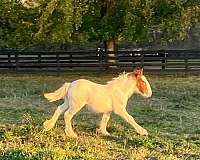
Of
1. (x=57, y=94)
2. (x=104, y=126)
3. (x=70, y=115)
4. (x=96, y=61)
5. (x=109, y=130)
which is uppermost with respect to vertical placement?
(x=57, y=94)

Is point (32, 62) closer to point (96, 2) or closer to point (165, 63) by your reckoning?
point (96, 2)

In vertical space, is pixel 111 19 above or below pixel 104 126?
above

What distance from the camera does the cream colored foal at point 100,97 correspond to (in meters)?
9.23

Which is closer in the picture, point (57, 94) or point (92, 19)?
point (57, 94)

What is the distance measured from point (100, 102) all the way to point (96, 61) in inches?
635

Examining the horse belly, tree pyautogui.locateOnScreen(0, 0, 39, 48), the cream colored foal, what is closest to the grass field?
the cream colored foal

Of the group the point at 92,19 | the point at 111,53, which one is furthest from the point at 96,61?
the point at 92,19

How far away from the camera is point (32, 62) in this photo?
2583 cm

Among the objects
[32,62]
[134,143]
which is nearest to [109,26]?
[32,62]

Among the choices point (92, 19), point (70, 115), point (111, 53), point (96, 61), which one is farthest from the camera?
point (96, 61)

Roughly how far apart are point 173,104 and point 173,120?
302cm

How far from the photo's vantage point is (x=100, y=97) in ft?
30.5

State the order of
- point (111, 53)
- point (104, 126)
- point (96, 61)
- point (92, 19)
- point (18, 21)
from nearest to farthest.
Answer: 1. point (104, 126)
2. point (18, 21)
3. point (92, 19)
4. point (111, 53)
5. point (96, 61)

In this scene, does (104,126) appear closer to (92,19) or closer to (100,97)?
(100,97)
